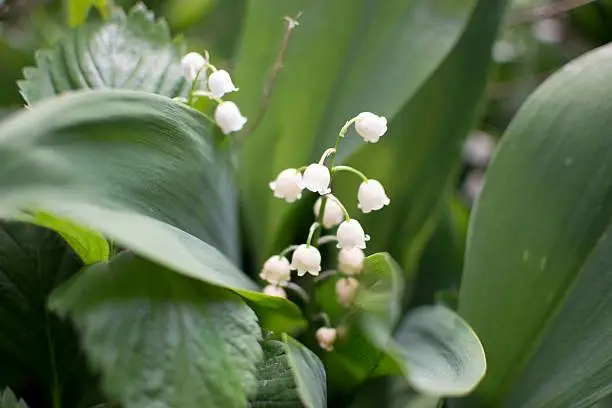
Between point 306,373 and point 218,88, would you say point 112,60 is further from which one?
point 306,373

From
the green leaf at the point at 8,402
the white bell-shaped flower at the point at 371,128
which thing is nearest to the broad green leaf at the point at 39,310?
the green leaf at the point at 8,402

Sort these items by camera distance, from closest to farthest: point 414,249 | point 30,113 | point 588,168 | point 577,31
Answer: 1. point 30,113
2. point 588,168
3. point 414,249
4. point 577,31

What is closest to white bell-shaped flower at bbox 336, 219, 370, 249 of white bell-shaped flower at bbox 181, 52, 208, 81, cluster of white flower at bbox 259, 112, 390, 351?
cluster of white flower at bbox 259, 112, 390, 351

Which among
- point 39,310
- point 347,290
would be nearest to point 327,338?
point 347,290

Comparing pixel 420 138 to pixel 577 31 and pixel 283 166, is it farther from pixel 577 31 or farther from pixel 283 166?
pixel 577 31

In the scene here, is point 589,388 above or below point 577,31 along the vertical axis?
below

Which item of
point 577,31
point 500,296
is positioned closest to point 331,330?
point 500,296

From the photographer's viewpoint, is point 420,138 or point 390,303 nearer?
point 390,303

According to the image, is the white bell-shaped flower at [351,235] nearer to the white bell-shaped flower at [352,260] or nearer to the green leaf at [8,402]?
the white bell-shaped flower at [352,260]
